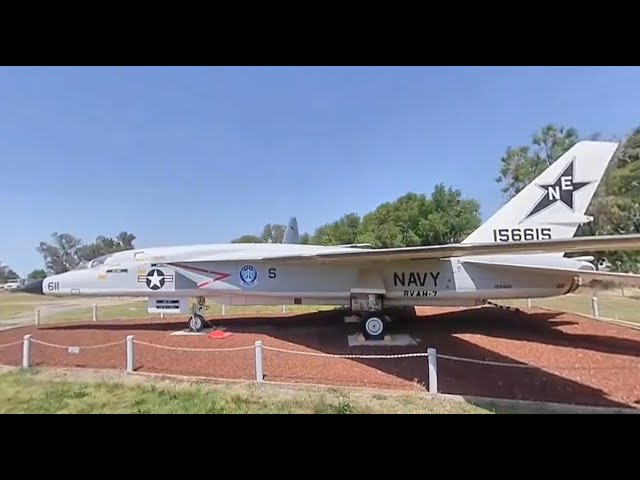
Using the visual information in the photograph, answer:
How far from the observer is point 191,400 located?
3.80 metres

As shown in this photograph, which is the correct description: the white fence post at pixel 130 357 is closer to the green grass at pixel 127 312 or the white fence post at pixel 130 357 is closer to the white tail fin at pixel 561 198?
the green grass at pixel 127 312

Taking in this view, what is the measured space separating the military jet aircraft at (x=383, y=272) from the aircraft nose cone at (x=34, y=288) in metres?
0.71

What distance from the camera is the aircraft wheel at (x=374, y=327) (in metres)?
6.57

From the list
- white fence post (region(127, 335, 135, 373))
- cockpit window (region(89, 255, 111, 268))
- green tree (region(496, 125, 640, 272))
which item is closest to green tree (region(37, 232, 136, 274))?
cockpit window (region(89, 255, 111, 268))

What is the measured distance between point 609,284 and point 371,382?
1659 cm

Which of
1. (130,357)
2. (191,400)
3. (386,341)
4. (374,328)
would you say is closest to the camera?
(191,400)

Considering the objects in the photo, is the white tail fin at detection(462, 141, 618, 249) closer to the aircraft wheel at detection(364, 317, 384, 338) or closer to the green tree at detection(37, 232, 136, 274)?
the aircraft wheel at detection(364, 317, 384, 338)

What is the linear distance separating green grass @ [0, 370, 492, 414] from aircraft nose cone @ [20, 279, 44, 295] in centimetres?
466

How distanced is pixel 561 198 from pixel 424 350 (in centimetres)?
483

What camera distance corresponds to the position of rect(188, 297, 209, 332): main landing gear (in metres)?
7.73

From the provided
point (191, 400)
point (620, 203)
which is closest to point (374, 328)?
point (191, 400)

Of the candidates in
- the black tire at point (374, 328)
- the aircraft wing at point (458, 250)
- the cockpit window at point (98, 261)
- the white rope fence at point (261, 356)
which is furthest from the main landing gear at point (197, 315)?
the black tire at point (374, 328)

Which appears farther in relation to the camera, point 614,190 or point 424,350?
point 614,190

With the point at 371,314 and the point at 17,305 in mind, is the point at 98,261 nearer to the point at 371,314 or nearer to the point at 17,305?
the point at 17,305
